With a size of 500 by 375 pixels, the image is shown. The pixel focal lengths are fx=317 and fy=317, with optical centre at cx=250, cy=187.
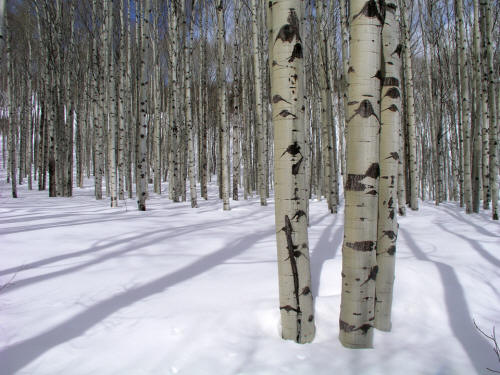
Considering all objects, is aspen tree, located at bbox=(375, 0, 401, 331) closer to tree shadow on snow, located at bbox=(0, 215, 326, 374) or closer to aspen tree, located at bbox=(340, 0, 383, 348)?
aspen tree, located at bbox=(340, 0, 383, 348)

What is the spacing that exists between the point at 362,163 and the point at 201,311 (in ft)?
4.94

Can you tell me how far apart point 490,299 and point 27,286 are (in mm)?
3899

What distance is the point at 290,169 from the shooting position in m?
1.86

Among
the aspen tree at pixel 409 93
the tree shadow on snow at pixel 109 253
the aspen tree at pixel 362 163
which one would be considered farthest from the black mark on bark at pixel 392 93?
the aspen tree at pixel 409 93

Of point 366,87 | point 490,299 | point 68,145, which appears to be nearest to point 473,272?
point 490,299

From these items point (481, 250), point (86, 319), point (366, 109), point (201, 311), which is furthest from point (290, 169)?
point (481, 250)

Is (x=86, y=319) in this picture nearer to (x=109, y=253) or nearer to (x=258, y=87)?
(x=109, y=253)

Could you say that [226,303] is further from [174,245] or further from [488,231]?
[488,231]

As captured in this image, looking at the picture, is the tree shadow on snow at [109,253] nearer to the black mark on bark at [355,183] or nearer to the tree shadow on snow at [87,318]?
the tree shadow on snow at [87,318]

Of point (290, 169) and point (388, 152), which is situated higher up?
point (388, 152)

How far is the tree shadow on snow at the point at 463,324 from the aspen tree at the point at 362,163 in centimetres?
68

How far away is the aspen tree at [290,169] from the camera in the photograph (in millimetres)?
1830

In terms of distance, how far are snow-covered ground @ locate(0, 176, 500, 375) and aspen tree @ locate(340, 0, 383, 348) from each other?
38 centimetres

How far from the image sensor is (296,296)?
6.27ft
